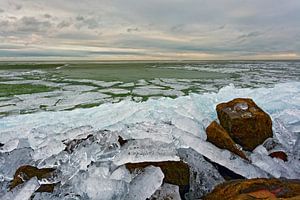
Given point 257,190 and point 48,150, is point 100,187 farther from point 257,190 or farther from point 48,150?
point 257,190

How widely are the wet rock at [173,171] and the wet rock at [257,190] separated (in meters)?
0.29

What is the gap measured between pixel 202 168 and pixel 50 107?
238 inches

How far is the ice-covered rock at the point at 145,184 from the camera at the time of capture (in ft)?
6.27

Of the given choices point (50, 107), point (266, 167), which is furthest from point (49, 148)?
point (50, 107)

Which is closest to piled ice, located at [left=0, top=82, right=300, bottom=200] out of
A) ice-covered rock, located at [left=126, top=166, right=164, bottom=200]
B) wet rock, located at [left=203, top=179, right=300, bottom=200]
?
ice-covered rock, located at [left=126, top=166, right=164, bottom=200]

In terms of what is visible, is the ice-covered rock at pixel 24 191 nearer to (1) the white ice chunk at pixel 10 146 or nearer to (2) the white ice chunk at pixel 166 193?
(1) the white ice chunk at pixel 10 146

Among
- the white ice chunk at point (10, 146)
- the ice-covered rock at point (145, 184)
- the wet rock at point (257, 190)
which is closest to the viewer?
the wet rock at point (257, 190)

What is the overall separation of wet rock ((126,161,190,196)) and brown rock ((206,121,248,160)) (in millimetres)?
464

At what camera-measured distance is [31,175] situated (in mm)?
2143

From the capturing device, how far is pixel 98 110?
156 inches

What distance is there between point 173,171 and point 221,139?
56 cm

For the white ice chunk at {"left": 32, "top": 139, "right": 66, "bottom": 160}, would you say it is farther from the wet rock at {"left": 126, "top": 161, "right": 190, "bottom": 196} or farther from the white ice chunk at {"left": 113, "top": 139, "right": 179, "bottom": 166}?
the wet rock at {"left": 126, "top": 161, "right": 190, "bottom": 196}

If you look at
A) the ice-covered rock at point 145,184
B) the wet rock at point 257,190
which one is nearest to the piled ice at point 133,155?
the ice-covered rock at point 145,184

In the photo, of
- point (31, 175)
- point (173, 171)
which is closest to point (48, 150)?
point (31, 175)
